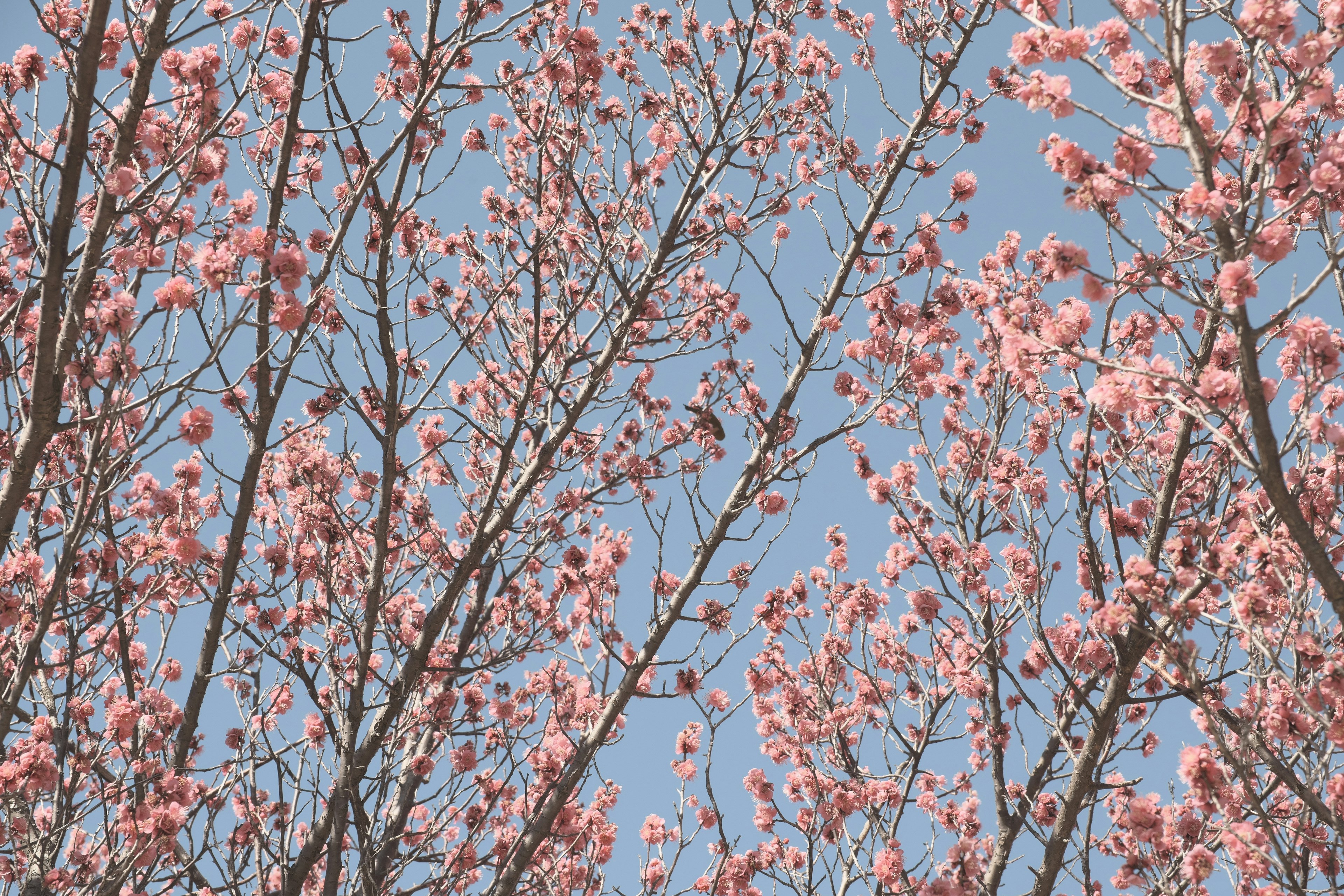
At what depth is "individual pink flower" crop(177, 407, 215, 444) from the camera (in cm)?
489

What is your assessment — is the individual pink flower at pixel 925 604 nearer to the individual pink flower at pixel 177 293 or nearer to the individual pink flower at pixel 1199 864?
the individual pink flower at pixel 1199 864

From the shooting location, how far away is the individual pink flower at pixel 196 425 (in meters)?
4.89

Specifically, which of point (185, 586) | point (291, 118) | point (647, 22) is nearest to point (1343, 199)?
point (291, 118)

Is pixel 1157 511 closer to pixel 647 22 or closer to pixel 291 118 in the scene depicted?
pixel 291 118

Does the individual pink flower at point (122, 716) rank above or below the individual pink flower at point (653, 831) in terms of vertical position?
below

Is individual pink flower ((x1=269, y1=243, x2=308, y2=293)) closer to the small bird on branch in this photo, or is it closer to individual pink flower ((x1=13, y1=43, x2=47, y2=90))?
individual pink flower ((x1=13, y1=43, x2=47, y2=90))

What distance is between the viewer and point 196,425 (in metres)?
4.92

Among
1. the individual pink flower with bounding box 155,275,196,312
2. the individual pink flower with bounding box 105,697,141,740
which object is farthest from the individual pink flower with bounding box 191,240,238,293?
the individual pink flower with bounding box 105,697,141,740

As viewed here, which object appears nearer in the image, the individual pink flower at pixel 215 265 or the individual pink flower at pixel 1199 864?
the individual pink flower at pixel 215 265

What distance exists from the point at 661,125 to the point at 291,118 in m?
4.04

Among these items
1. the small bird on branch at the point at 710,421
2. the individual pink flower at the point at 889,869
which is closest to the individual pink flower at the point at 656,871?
the individual pink flower at the point at 889,869

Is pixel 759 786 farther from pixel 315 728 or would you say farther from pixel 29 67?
pixel 29 67

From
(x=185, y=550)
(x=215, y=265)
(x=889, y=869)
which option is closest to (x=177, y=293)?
(x=215, y=265)

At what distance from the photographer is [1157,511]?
16.5 ft
